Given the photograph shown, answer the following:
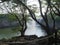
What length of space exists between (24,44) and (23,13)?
10.1 feet

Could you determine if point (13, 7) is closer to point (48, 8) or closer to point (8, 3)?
point (8, 3)

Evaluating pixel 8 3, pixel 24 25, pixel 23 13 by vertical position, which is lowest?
pixel 24 25

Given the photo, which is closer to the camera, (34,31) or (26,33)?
(26,33)

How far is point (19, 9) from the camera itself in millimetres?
9070

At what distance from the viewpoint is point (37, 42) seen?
670 cm

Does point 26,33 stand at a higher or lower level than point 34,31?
higher

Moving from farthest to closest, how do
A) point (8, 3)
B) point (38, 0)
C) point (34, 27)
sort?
point (34, 27)
point (8, 3)
point (38, 0)

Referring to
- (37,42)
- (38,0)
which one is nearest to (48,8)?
(38,0)

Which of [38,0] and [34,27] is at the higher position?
[38,0]

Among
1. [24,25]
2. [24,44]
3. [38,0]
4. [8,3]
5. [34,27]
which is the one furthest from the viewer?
[34,27]

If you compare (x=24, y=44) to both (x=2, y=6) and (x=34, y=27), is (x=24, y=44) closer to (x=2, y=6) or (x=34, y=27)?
(x=2, y=6)

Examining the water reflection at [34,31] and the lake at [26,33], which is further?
the water reflection at [34,31]

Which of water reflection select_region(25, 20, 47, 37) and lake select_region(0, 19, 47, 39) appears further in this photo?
water reflection select_region(25, 20, 47, 37)

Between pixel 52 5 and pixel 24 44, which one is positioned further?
pixel 52 5
